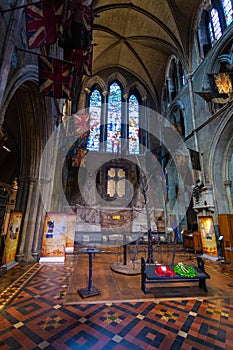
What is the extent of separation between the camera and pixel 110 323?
2562 mm

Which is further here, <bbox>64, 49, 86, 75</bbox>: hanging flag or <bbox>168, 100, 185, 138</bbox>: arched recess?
<bbox>168, 100, 185, 138</bbox>: arched recess

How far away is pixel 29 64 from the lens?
13.9 feet

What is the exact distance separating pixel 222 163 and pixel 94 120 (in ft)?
41.9

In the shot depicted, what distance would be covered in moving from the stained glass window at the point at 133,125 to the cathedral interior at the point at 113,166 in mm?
141

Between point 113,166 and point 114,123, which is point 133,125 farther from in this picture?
point 113,166

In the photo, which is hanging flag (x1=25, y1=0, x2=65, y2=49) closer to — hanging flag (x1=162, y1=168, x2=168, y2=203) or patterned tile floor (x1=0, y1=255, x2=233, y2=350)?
patterned tile floor (x1=0, y1=255, x2=233, y2=350)

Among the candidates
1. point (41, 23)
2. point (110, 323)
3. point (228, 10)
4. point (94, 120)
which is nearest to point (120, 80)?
point (94, 120)

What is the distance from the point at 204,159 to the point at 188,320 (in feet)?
28.1

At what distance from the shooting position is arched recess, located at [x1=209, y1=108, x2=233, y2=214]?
27.5ft

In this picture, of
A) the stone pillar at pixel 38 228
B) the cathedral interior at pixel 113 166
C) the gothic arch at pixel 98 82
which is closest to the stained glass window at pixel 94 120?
the cathedral interior at pixel 113 166

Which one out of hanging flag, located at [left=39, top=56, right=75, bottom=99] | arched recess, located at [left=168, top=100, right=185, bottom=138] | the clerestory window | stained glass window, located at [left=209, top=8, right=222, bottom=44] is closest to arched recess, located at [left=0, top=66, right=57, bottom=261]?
hanging flag, located at [left=39, top=56, right=75, bottom=99]

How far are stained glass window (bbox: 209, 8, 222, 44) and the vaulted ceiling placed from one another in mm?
1714

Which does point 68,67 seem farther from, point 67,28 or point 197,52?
point 197,52

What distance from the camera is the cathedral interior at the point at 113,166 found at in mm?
2752
